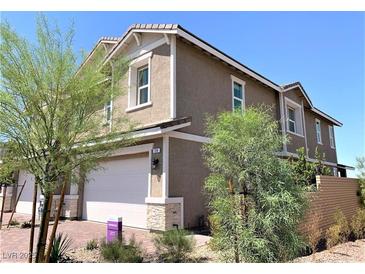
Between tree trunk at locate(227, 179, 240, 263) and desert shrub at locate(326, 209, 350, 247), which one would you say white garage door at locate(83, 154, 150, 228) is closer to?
tree trunk at locate(227, 179, 240, 263)

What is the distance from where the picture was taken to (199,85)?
1231cm

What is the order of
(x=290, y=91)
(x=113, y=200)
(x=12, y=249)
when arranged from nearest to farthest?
(x=12, y=249)
(x=113, y=200)
(x=290, y=91)

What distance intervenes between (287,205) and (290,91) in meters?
15.6

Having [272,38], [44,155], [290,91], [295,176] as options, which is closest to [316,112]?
[290,91]

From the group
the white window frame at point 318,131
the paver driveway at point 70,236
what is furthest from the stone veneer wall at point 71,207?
the white window frame at point 318,131

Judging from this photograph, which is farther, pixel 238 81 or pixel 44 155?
pixel 238 81

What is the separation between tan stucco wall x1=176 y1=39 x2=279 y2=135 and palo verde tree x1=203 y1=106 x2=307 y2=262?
5.31 metres

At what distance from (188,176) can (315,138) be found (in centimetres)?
1564

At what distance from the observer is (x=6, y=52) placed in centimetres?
555

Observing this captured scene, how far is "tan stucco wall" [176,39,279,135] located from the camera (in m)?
11.4

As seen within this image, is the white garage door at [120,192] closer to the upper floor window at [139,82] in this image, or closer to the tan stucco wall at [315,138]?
the upper floor window at [139,82]

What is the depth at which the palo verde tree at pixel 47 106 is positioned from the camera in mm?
5543

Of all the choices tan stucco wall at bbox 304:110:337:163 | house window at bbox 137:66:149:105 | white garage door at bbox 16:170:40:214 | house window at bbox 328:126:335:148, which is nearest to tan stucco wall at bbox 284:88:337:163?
tan stucco wall at bbox 304:110:337:163

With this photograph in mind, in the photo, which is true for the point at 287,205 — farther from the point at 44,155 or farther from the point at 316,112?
the point at 316,112
